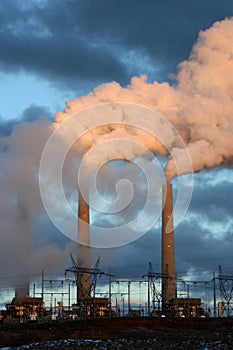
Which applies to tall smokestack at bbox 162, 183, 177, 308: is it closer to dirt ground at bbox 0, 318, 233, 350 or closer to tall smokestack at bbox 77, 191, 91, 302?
tall smokestack at bbox 77, 191, 91, 302

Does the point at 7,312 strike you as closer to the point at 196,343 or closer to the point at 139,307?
the point at 139,307

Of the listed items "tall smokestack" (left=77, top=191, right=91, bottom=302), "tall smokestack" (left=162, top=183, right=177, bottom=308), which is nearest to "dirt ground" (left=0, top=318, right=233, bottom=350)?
"tall smokestack" (left=77, top=191, right=91, bottom=302)

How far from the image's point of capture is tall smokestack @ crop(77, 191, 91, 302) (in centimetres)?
8988

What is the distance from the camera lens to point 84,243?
90.7 m

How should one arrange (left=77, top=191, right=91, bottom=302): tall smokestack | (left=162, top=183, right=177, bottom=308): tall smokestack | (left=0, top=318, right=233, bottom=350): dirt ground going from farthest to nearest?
(left=77, top=191, right=91, bottom=302): tall smokestack < (left=162, top=183, right=177, bottom=308): tall smokestack < (left=0, top=318, right=233, bottom=350): dirt ground

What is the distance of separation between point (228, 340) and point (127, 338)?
8.00 meters

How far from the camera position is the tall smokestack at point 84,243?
89.9m

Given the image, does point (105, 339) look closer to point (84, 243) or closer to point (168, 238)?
point (168, 238)

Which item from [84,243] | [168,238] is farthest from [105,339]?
[84,243]

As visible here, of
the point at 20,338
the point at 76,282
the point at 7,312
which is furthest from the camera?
the point at 7,312

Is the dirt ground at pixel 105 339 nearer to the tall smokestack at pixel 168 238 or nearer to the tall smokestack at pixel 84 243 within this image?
the tall smokestack at pixel 84 243

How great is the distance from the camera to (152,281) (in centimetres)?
8744

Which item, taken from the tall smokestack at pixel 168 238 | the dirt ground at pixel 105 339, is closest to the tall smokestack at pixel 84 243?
the tall smokestack at pixel 168 238

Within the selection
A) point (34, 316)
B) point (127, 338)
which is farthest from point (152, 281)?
point (127, 338)
